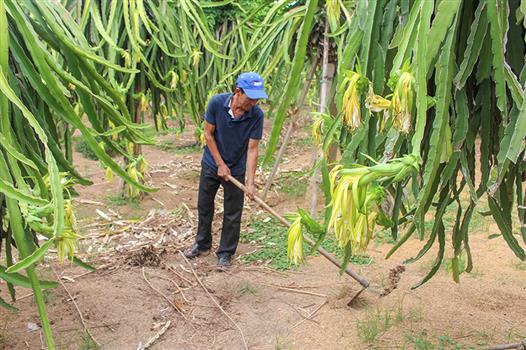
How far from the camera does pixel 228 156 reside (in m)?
4.04

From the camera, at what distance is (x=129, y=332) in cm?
303

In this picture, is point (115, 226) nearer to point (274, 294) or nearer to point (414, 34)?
point (274, 294)

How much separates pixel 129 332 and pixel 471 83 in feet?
7.31

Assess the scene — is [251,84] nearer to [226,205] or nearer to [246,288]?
[226,205]

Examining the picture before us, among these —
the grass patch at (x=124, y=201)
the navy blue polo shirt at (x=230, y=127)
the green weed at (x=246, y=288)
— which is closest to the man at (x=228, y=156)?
the navy blue polo shirt at (x=230, y=127)

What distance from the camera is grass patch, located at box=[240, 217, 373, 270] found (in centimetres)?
404

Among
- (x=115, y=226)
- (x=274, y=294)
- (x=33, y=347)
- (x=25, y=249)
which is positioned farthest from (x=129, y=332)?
(x=115, y=226)

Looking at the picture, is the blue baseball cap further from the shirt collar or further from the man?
the shirt collar

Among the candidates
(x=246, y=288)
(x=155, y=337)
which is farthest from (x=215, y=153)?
(x=155, y=337)

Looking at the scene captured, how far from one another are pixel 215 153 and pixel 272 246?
0.95 meters

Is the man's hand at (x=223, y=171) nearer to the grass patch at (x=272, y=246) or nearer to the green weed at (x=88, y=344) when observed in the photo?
the grass patch at (x=272, y=246)

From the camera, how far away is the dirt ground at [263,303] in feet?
9.61

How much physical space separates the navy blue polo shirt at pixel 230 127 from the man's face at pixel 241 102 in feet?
0.21

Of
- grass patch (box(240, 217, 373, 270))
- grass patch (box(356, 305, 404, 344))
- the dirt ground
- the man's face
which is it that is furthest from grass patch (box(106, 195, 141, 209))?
grass patch (box(356, 305, 404, 344))
